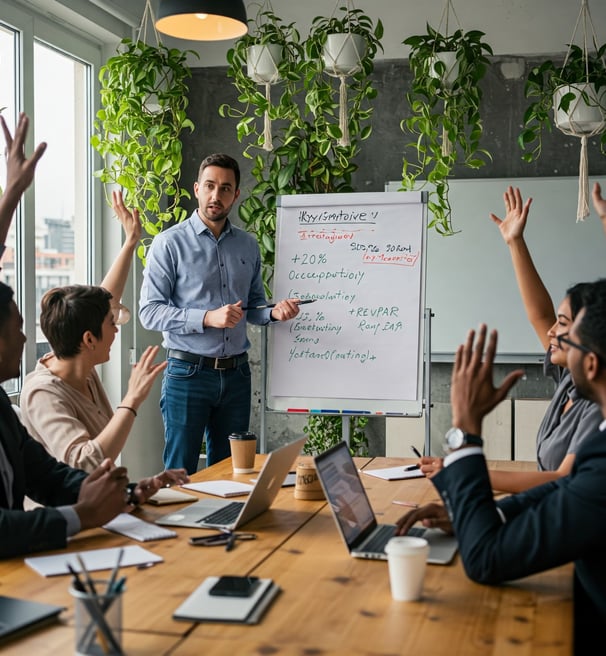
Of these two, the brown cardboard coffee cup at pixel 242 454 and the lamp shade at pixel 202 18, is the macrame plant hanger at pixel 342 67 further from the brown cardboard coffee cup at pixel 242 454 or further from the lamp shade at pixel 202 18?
the brown cardboard coffee cup at pixel 242 454

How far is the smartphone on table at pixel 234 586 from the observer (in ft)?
4.82

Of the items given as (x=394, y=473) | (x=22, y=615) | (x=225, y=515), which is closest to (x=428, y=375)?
(x=394, y=473)

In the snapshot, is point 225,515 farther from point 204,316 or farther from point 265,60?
point 265,60

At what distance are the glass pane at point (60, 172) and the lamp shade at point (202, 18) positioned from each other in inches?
58.9

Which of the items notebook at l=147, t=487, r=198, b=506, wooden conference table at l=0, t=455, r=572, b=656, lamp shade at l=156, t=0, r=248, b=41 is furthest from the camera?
lamp shade at l=156, t=0, r=248, b=41

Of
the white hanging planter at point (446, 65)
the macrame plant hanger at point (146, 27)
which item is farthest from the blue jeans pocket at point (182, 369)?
the white hanging planter at point (446, 65)

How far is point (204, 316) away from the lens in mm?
3604

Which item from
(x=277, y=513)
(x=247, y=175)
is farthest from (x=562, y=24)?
(x=277, y=513)

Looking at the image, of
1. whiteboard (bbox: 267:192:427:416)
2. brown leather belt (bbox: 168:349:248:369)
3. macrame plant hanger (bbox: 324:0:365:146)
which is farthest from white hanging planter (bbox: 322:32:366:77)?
brown leather belt (bbox: 168:349:248:369)

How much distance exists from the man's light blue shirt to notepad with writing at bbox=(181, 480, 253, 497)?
1275mm

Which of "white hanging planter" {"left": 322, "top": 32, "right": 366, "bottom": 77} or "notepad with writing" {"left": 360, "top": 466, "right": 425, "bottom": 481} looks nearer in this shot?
"notepad with writing" {"left": 360, "top": 466, "right": 425, "bottom": 481}

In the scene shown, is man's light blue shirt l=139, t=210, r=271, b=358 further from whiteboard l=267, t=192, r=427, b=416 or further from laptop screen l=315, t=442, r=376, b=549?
laptop screen l=315, t=442, r=376, b=549

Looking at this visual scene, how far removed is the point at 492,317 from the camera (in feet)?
15.1

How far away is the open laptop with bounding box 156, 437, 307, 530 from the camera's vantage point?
6.44 feet
